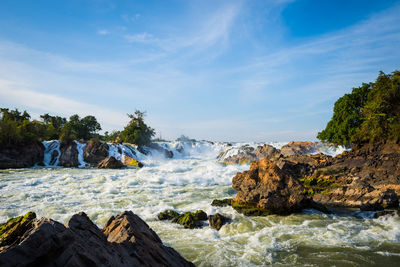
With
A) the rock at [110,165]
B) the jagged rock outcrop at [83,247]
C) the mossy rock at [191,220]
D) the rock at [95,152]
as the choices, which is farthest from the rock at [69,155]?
the jagged rock outcrop at [83,247]

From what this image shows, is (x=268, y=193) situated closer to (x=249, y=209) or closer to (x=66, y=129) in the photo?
(x=249, y=209)

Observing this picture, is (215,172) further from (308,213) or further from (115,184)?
(308,213)

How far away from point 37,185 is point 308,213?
64.4 ft

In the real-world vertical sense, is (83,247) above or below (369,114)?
below

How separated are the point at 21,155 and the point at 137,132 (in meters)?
25.4

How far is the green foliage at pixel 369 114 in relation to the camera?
57.3 ft

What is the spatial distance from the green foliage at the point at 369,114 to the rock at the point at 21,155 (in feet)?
125

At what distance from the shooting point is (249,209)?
34.5ft

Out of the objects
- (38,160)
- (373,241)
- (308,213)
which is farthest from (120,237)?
(38,160)

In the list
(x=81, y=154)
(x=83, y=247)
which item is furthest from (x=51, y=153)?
(x=83, y=247)

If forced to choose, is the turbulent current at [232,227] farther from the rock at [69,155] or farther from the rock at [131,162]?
the rock at [131,162]

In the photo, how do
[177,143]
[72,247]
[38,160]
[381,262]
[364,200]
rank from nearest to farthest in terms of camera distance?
[72,247], [381,262], [364,200], [38,160], [177,143]

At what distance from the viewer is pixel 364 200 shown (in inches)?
452

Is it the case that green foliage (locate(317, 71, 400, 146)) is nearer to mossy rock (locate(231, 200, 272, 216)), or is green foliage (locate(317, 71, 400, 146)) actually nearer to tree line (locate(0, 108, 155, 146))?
mossy rock (locate(231, 200, 272, 216))
